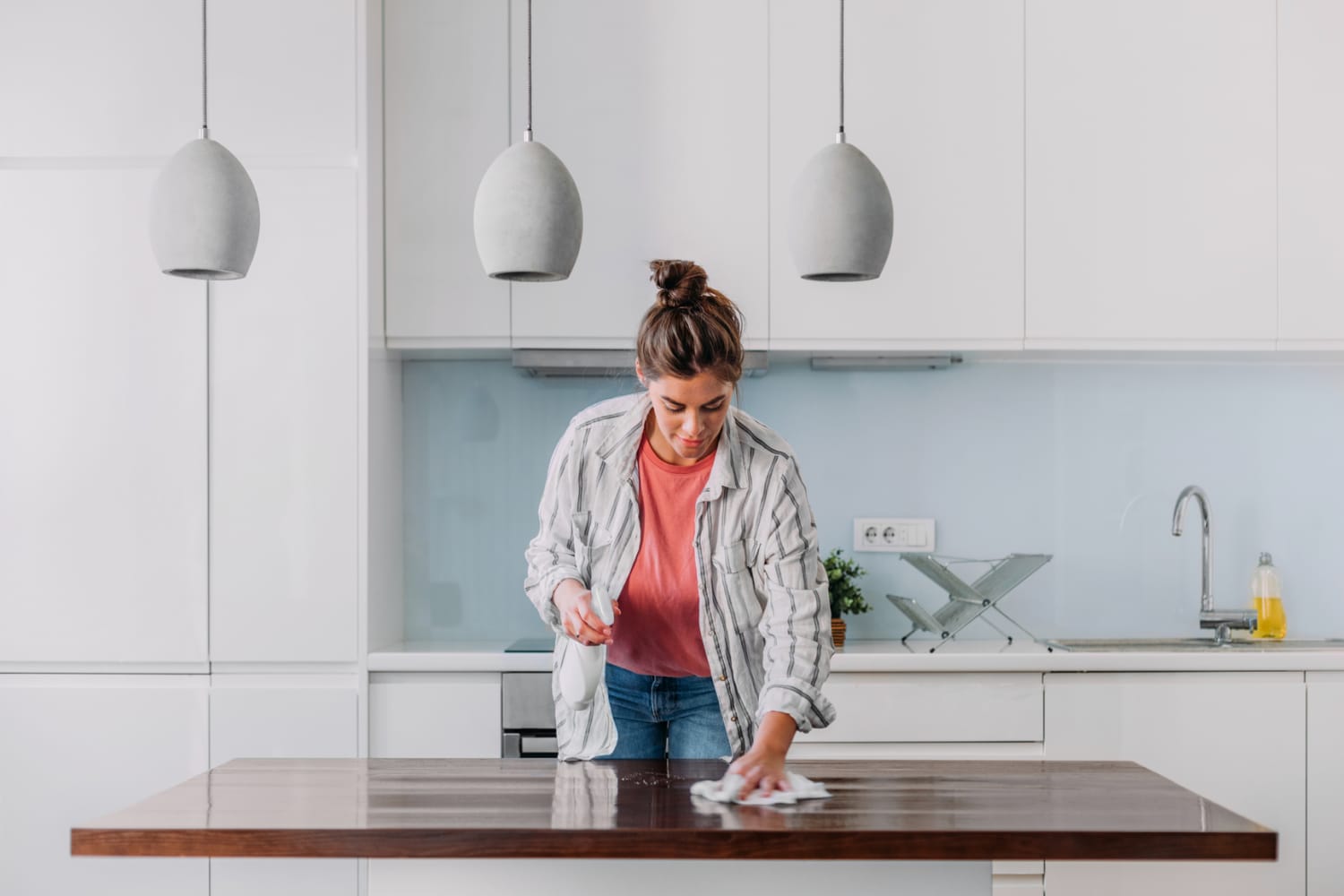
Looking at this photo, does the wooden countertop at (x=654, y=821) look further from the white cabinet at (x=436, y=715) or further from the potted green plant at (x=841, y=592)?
the potted green plant at (x=841, y=592)

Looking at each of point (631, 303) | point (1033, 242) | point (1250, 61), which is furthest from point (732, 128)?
point (1250, 61)

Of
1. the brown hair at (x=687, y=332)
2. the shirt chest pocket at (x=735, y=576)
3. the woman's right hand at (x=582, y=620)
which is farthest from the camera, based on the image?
the shirt chest pocket at (x=735, y=576)

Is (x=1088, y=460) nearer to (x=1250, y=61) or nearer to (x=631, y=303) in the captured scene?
(x=1250, y=61)

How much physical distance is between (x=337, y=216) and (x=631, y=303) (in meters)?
0.73

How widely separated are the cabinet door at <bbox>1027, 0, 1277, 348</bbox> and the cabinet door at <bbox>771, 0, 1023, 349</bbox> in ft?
0.24

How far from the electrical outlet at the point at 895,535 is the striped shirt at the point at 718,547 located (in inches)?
54.0

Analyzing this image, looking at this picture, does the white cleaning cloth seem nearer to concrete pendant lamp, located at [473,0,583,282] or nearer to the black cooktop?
concrete pendant lamp, located at [473,0,583,282]

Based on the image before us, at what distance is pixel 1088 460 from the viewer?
3.27m

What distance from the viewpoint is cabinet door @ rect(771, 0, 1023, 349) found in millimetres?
2916

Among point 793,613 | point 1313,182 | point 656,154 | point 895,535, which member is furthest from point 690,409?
point 1313,182

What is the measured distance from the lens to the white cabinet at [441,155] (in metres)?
2.92

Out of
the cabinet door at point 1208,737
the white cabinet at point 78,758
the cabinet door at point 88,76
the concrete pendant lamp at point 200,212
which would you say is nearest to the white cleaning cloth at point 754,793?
the concrete pendant lamp at point 200,212

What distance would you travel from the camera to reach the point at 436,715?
108 inches

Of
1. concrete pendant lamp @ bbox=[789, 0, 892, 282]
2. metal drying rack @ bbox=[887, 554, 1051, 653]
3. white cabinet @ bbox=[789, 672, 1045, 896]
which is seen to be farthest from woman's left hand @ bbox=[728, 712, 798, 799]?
metal drying rack @ bbox=[887, 554, 1051, 653]
